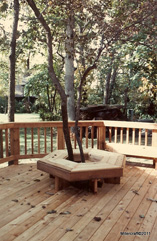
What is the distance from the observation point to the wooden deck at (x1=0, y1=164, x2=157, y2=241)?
2420 mm

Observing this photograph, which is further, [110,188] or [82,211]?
[110,188]

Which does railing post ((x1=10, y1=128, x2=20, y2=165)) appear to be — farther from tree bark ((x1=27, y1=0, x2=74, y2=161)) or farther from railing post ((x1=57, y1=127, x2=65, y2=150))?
tree bark ((x1=27, y1=0, x2=74, y2=161))

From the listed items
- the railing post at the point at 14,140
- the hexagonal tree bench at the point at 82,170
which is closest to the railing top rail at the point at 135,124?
the hexagonal tree bench at the point at 82,170

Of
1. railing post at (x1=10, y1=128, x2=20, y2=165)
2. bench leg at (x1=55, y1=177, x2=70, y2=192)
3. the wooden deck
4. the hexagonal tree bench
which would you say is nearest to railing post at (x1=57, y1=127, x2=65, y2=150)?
railing post at (x1=10, y1=128, x2=20, y2=165)

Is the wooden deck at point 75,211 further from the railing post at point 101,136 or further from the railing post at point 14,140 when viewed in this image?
the railing post at point 101,136

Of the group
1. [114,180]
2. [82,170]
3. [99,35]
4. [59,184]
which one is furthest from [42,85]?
[82,170]

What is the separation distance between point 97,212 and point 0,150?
2.58 metres

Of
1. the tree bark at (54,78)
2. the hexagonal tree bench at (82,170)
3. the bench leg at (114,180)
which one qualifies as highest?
the tree bark at (54,78)

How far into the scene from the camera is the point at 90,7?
4367mm

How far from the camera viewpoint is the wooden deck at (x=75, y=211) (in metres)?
2.42

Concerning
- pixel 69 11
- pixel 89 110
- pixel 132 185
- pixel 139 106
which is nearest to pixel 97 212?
pixel 132 185

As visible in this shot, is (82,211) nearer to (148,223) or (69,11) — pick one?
(148,223)

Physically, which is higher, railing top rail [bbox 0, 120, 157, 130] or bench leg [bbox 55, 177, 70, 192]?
railing top rail [bbox 0, 120, 157, 130]

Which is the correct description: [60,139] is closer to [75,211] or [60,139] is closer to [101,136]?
[101,136]
